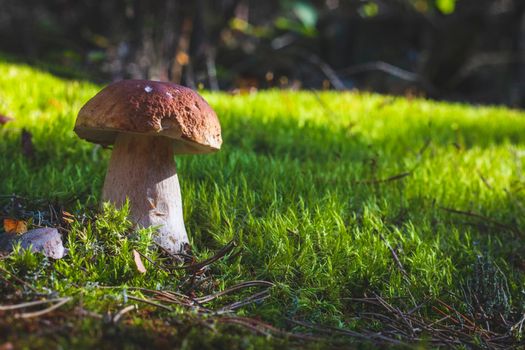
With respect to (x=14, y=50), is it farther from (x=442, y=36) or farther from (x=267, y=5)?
(x=442, y=36)

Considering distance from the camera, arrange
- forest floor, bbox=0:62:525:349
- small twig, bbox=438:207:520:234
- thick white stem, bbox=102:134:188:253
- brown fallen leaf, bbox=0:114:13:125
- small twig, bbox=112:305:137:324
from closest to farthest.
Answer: small twig, bbox=112:305:137:324
forest floor, bbox=0:62:525:349
thick white stem, bbox=102:134:188:253
small twig, bbox=438:207:520:234
brown fallen leaf, bbox=0:114:13:125

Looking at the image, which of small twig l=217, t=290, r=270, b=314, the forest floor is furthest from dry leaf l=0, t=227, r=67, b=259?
small twig l=217, t=290, r=270, b=314

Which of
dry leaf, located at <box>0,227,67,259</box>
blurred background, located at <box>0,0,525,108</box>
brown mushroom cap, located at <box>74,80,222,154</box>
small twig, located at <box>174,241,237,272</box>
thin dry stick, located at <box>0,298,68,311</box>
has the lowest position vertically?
small twig, located at <box>174,241,237,272</box>

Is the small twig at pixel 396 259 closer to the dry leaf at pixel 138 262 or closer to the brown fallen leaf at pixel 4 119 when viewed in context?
the dry leaf at pixel 138 262

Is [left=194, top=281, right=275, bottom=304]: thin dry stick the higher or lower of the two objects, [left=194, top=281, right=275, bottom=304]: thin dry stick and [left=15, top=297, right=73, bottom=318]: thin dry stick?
the lower

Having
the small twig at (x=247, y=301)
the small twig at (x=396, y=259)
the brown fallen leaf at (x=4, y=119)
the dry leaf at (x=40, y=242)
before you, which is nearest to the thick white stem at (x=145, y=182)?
A: the dry leaf at (x=40, y=242)

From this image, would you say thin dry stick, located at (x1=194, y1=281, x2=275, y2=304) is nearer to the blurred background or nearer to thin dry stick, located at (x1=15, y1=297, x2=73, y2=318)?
thin dry stick, located at (x1=15, y1=297, x2=73, y2=318)
